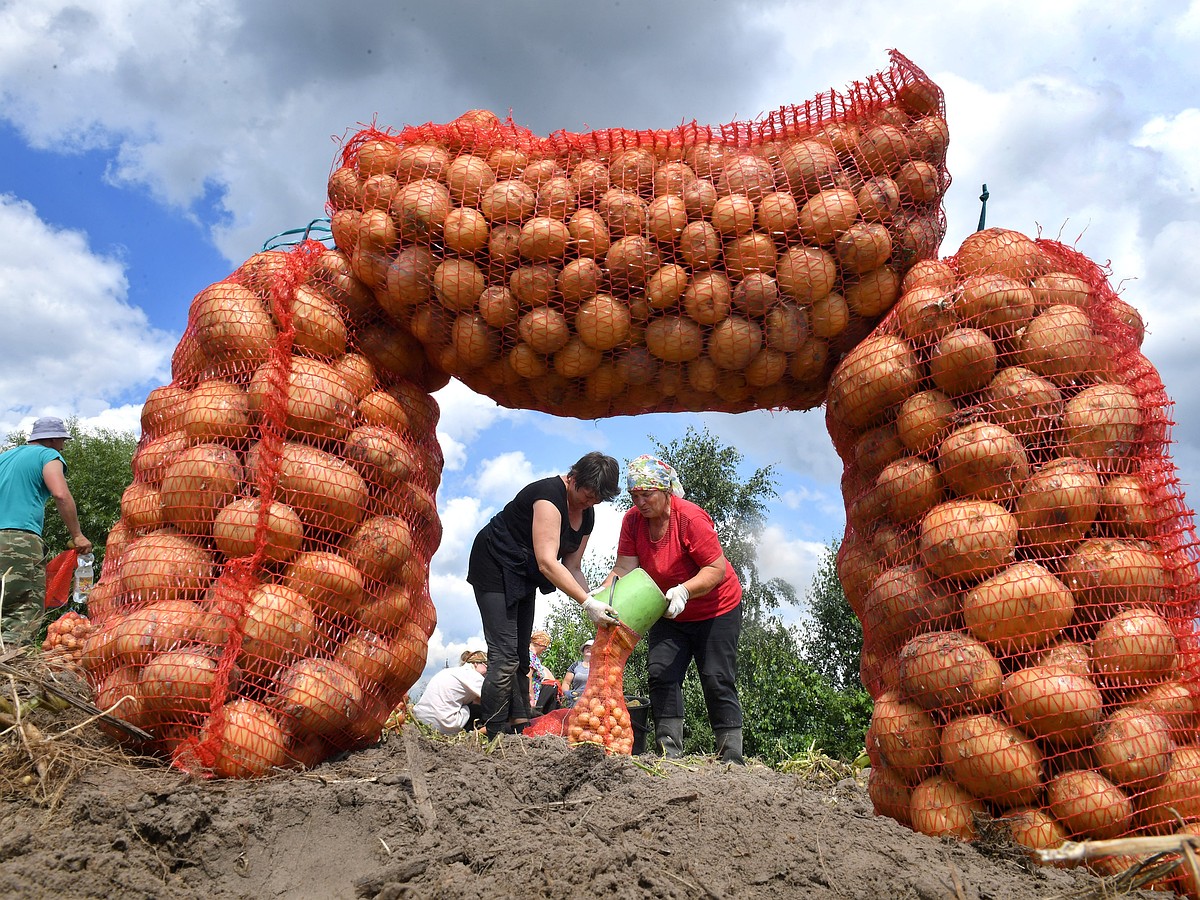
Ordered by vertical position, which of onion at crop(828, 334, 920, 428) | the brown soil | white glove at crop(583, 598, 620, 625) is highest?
onion at crop(828, 334, 920, 428)

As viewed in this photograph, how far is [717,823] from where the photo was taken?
2.63 metres

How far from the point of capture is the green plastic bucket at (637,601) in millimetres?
4090

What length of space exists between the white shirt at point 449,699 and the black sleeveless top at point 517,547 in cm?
102

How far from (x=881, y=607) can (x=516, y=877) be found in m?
1.51

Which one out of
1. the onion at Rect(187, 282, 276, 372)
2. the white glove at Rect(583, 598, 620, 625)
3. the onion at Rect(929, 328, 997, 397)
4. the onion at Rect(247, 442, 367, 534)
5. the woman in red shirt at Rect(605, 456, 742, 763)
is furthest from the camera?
the woman in red shirt at Rect(605, 456, 742, 763)

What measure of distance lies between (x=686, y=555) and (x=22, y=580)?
4.15 metres

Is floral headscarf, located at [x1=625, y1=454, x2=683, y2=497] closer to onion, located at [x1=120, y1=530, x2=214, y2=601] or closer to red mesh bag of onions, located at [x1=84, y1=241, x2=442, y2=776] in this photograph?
red mesh bag of onions, located at [x1=84, y1=241, x2=442, y2=776]

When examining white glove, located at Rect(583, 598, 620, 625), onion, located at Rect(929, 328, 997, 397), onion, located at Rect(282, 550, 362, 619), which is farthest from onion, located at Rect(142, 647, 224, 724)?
onion, located at Rect(929, 328, 997, 397)

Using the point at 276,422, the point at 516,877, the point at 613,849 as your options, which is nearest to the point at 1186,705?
the point at 613,849

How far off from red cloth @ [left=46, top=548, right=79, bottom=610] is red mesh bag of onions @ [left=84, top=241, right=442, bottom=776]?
2.79 meters

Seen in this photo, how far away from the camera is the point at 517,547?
4.76 meters

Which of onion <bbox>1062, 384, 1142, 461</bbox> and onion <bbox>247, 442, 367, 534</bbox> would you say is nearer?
onion <bbox>1062, 384, 1142, 461</bbox>

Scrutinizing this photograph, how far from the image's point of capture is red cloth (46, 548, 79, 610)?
5.80 m

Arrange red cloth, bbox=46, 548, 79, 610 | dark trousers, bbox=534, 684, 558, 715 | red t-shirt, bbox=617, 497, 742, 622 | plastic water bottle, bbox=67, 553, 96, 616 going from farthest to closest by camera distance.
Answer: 1. dark trousers, bbox=534, 684, 558, 715
2. red cloth, bbox=46, 548, 79, 610
3. plastic water bottle, bbox=67, 553, 96, 616
4. red t-shirt, bbox=617, 497, 742, 622
